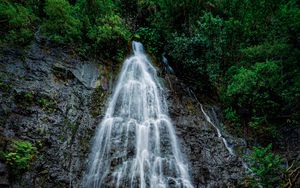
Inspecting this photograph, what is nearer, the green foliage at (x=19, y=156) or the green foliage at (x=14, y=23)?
the green foliage at (x=19, y=156)

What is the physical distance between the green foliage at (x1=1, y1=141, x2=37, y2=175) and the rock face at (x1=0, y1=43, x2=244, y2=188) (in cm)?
14

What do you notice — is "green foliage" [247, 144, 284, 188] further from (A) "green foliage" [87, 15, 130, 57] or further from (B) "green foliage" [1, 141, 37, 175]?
(A) "green foliage" [87, 15, 130, 57]

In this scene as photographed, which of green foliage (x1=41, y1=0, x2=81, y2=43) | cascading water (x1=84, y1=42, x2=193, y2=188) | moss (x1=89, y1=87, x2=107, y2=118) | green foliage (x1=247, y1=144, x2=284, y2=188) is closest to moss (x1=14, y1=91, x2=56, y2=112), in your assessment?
moss (x1=89, y1=87, x2=107, y2=118)

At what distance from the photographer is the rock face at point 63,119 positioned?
6.34 metres

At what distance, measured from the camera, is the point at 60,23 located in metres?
9.41

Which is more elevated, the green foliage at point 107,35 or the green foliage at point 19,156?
the green foliage at point 107,35

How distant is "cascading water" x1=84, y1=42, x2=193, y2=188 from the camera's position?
648cm

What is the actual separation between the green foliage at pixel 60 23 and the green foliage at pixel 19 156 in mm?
5089

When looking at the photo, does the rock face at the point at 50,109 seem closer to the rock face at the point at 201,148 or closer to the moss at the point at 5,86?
the moss at the point at 5,86

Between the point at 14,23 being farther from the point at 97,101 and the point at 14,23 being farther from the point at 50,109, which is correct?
the point at 97,101

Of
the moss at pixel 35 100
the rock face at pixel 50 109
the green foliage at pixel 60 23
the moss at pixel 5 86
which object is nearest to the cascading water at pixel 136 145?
the rock face at pixel 50 109

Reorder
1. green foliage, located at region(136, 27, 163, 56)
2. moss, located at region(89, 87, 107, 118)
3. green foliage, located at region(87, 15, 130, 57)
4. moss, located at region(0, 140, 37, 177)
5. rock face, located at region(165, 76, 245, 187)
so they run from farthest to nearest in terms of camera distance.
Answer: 1. green foliage, located at region(136, 27, 163, 56)
2. green foliage, located at region(87, 15, 130, 57)
3. moss, located at region(89, 87, 107, 118)
4. rock face, located at region(165, 76, 245, 187)
5. moss, located at region(0, 140, 37, 177)

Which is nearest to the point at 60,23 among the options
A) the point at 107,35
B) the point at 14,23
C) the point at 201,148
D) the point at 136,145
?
the point at 14,23

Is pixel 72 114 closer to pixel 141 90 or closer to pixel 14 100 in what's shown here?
pixel 14 100
